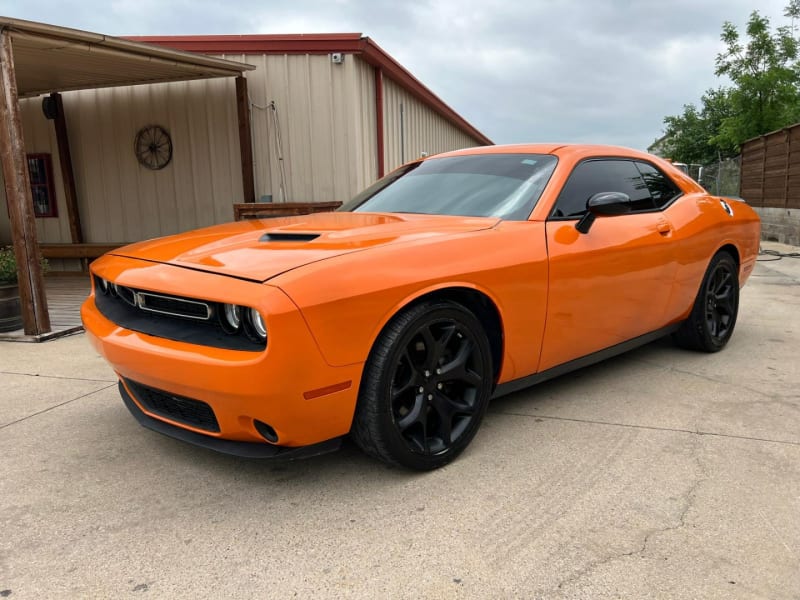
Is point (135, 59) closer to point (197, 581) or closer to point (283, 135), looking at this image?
point (283, 135)

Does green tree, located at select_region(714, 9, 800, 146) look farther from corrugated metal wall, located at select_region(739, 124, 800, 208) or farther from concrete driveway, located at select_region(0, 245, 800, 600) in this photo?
concrete driveway, located at select_region(0, 245, 800, 600)

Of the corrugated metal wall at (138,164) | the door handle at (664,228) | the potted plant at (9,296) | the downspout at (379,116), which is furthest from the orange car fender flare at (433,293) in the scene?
the corrugated metal wall at (138,164)

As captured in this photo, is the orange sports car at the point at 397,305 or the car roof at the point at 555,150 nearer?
the orange sports car at the point at 397,305

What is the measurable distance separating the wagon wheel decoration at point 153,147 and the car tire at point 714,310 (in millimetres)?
7798

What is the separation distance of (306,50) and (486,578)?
7.78 m

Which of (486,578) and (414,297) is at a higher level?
(414,297)

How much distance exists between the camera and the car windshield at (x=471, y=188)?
317cm

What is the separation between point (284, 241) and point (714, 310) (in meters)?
3.38

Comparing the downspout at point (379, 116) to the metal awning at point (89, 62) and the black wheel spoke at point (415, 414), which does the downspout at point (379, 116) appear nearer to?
the metal awning at point (89, 62)

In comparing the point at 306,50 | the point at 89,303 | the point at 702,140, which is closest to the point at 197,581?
the point at 89,303

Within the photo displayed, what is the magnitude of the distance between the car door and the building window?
961 centimetres

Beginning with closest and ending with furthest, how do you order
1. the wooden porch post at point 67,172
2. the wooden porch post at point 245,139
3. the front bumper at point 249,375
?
the front bumper at point 249,375
the wooden porch post at point 245,139
the wooden porch post at point 67,172

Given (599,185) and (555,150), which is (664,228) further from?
(555,150)

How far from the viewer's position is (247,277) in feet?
7.16
